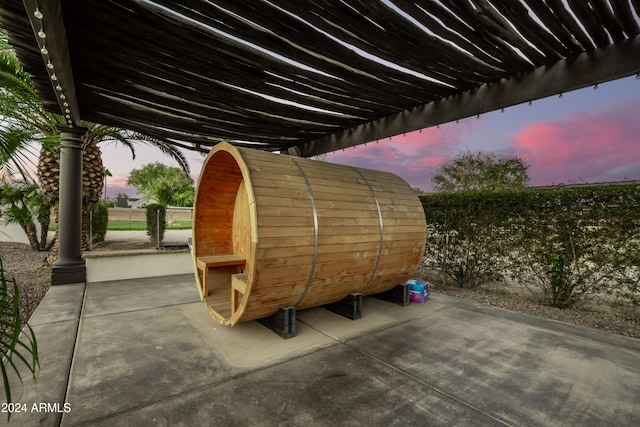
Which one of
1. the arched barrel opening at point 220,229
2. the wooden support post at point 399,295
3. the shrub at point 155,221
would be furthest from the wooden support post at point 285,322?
the shrub at point 155,221

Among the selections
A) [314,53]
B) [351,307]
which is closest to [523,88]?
[314,53]

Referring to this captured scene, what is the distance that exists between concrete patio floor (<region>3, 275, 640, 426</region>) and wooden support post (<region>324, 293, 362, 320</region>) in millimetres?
100

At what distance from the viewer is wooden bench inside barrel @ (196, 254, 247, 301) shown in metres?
4.30

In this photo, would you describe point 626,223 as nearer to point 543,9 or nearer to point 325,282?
point 543,9

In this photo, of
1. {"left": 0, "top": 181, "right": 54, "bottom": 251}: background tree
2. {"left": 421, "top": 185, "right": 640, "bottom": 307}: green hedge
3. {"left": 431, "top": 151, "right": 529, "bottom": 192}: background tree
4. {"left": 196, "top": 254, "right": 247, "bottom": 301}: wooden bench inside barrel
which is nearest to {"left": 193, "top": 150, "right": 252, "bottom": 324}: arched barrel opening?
{"left": 196, "top": 254, "right": 247, "bottom": 301}: wooden bench inside barrel

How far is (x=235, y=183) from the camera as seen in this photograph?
5059 millimetres

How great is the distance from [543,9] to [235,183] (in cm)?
436

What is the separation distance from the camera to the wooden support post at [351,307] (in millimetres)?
4418

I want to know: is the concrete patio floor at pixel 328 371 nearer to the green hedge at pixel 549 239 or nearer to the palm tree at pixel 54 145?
the green hedge at pixel 549 239

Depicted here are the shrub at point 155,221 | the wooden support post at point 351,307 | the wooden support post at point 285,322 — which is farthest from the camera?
the shrub at point 155,221

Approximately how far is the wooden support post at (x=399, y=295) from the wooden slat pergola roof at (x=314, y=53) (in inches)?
110

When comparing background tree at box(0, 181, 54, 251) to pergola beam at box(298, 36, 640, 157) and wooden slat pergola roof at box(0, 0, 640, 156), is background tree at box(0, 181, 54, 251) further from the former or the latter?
pergola beam at box(298, 36, 640, 157)

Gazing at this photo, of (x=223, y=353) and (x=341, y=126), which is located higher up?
(x=341, y=126)

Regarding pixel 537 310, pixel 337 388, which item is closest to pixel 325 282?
pixel 337 388
